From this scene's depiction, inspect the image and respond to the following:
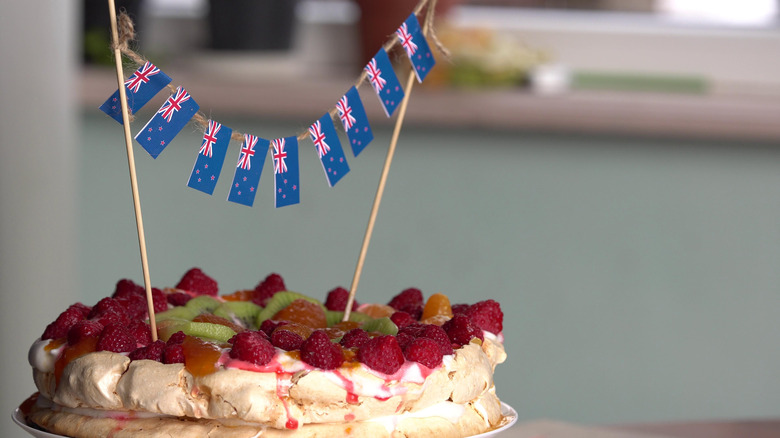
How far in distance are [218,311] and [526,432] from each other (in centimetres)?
54

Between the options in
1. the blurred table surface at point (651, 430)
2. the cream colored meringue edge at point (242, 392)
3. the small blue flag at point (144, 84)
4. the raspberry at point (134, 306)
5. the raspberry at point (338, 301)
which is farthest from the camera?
the blurred table surface at point (651, 430)

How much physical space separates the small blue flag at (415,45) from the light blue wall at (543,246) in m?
1.47

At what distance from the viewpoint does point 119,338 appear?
3.50ft

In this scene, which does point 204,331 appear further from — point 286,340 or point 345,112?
point 345,112

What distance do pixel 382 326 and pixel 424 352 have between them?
121 millimetres

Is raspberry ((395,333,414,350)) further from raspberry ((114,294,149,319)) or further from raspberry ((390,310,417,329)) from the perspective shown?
raspberry ((114,294,149,319))

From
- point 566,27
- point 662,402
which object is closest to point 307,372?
point 662,402

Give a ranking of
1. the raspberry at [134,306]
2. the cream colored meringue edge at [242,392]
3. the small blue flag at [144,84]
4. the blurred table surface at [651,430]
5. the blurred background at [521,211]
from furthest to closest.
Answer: the blurred background at [521,211] → the blurred table surface at [651,430] → the raspberry at [134,306] → the small blue flag at [144,84] → the cream colored meringue edge at [242,392]

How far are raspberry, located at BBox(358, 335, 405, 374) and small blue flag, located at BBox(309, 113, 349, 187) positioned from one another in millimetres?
244

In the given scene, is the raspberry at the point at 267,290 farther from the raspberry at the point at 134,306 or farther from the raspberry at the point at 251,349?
the raspberry at the point at 251,349

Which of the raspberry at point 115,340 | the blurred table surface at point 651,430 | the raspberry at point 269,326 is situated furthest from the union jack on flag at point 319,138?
the blurred table surface at point 651,430

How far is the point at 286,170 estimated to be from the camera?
3.85 feet

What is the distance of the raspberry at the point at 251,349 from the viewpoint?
3.30ft

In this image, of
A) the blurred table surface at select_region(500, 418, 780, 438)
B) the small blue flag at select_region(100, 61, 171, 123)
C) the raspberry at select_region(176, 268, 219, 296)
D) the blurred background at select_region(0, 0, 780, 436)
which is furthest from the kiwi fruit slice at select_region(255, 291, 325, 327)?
the blurred background at select_region(0, 0, 780, 436)
